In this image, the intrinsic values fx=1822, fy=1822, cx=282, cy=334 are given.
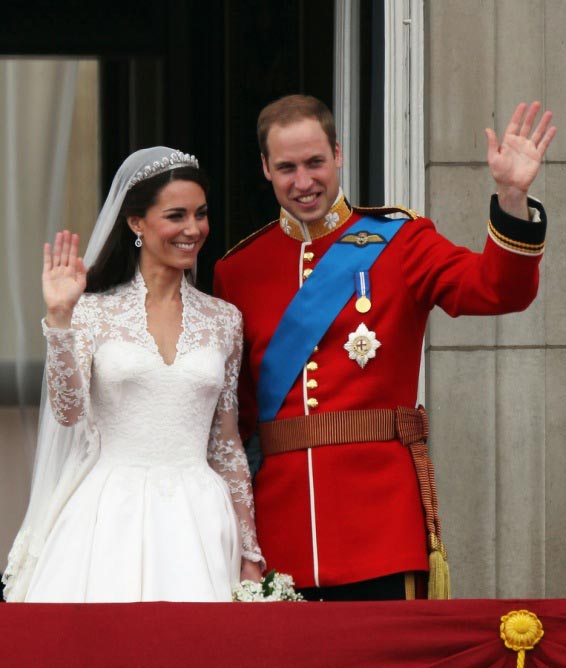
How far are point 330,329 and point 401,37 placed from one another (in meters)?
1.73

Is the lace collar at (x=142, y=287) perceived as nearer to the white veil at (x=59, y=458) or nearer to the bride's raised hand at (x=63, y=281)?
the white veil at (x=59, y=458)

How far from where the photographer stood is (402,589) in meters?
4.48

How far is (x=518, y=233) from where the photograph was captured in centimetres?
423

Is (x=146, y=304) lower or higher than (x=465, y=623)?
higher

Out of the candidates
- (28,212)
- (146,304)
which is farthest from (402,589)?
(28,212)

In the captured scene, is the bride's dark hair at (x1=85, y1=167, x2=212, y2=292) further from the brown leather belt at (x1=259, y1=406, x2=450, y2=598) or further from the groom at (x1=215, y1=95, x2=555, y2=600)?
the brown leather belt at (x1=259, y1=406, x2=450, y2=598)

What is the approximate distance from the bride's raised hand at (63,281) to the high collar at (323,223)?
64 centimetres

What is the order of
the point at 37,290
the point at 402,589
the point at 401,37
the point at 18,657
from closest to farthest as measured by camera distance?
the point at 18,657 < the point at 402,589 < the point at 401,37 < the point at 37,290

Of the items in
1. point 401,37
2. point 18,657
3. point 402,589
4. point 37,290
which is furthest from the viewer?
point 37,290

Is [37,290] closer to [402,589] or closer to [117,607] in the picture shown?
[402,589]

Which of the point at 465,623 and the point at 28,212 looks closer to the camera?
the point at 465,623

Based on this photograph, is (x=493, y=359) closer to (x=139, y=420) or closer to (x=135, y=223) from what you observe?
(x=135, y=223)

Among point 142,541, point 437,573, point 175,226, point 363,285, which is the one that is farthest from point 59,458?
point 437,573

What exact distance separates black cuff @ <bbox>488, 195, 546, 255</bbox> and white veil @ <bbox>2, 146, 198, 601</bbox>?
3.05ft
